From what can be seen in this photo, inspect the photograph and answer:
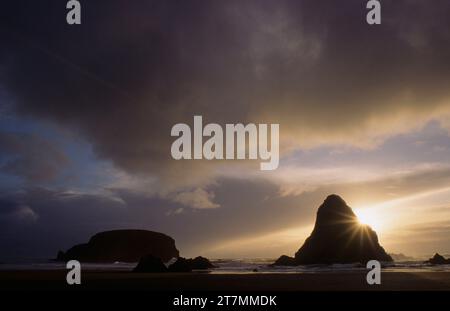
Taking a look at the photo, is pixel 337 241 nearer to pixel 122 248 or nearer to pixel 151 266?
pixel 151 266

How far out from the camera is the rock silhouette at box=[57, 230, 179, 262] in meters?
→ 163

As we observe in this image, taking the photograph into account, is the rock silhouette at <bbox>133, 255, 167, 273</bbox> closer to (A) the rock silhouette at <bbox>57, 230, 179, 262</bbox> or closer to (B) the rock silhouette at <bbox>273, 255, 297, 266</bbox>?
(B) the rock silhouette at <bbox>273, 255, 297, 266</bbox>

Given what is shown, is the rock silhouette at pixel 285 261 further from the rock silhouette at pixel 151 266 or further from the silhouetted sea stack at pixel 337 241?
the rock silhouette at pixel 151 266

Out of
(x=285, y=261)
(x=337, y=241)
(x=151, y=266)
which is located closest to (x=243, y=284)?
(x=151, y=266)

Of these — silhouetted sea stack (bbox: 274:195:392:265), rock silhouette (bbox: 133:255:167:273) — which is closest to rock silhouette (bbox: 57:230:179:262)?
silhouetted sea stack (bbox: 274:195:392:265)

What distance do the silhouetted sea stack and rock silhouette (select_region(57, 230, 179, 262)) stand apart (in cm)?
6635

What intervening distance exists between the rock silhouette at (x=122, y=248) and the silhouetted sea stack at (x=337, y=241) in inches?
2612

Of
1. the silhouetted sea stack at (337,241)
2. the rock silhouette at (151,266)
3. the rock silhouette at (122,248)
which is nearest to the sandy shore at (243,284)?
the rock silhouette at (151,266)

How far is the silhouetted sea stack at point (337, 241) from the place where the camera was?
114 m

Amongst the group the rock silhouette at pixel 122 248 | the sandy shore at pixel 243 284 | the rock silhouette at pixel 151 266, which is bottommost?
the rock silhouette at pixel 122 248

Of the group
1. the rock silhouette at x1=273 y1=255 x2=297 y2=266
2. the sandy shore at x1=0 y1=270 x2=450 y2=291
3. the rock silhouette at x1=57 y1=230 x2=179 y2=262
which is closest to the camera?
the sandy shore at x1=0 y1=270 x2=450 y2=291
